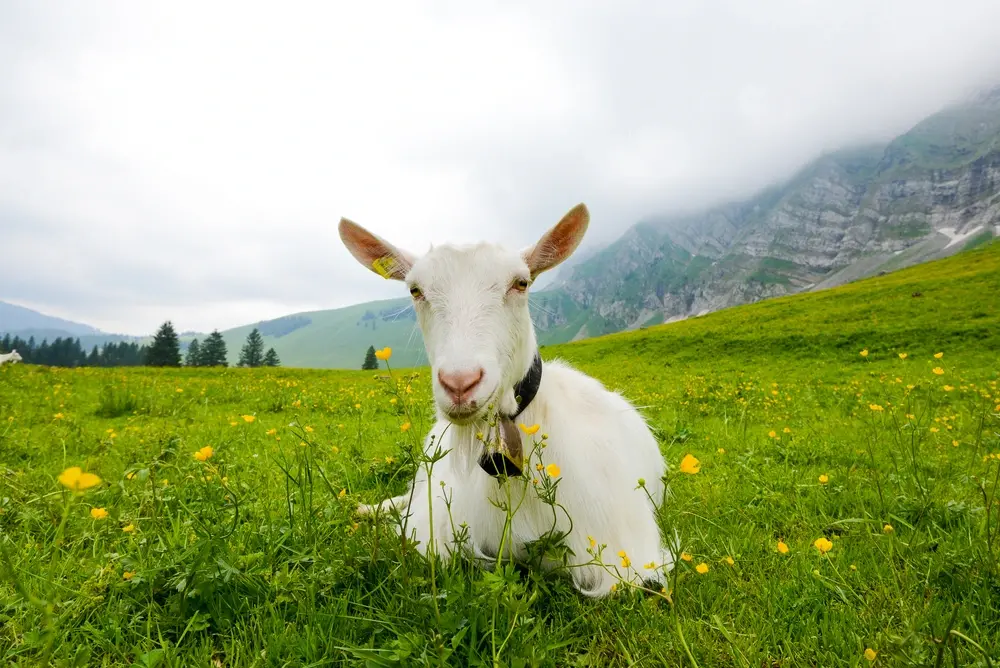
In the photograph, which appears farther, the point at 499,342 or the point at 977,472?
the point at 977,472

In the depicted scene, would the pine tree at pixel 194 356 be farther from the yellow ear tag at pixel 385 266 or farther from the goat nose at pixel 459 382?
the goat nose at pixel 459 382

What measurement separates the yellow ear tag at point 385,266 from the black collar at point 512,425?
1.25 m

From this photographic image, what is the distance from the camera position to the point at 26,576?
250 centimetres

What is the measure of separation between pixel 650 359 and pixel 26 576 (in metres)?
26.3

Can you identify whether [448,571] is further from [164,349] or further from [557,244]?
[164,349]

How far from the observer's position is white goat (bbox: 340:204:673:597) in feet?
8.19

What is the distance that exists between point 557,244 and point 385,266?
1.28m

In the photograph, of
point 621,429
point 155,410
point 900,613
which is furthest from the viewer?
point 155,410

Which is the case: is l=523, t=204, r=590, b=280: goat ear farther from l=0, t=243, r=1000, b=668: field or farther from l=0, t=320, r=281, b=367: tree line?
l=0, t=320, r=281, b=367: tree line

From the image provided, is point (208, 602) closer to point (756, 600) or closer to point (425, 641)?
point (425, 641)

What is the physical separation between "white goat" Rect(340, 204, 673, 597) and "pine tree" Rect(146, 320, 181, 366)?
239ft

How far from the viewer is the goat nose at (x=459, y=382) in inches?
89.4

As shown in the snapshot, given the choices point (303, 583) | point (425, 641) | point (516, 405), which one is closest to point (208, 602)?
point (303, 583)

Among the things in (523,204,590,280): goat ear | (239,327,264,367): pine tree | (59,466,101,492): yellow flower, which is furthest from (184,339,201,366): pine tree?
(59,466,101,492): yellow flower
